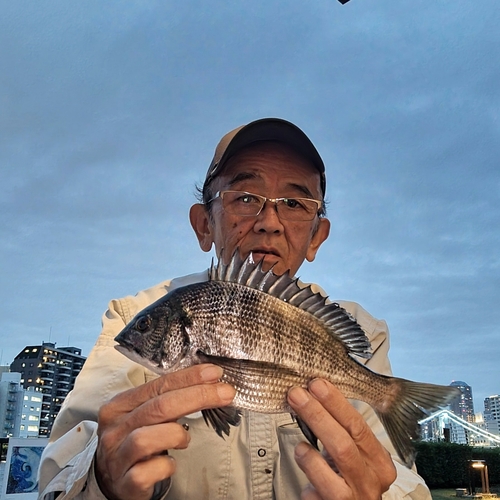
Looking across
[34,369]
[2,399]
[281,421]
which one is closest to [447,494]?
[281,421]

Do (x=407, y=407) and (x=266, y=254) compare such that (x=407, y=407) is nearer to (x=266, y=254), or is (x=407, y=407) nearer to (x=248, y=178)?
(x=266, y=254)

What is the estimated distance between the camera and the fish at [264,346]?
1.46 meters

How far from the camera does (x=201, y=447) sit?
2119 mm

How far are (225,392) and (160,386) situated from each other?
7.5 inches

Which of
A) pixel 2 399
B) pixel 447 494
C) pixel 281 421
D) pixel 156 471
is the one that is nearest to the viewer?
pixel 156 471

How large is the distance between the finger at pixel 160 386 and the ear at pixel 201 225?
4.30 feet

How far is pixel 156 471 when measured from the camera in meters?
1.42

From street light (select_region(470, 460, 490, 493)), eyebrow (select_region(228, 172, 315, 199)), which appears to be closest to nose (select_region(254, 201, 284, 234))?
eyebrow (select_region(228, 172, 315, 199))

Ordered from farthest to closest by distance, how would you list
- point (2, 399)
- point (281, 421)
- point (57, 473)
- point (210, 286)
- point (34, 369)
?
point (34, 369) → point (2, 399) → point (281, 421) → point (57, 473) → point (210, 286)

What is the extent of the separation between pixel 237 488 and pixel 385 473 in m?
0.78

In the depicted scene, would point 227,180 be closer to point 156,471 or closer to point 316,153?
point 316,153

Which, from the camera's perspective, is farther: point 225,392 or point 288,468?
point 288,468

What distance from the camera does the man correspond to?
1.42m

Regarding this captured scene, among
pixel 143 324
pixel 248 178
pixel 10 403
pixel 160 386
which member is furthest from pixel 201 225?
pixel 10 403
